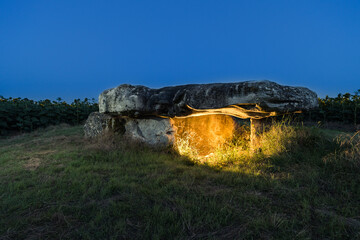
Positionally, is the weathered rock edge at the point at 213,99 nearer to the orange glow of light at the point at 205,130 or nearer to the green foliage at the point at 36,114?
the orange glow of light at the point at 205,130

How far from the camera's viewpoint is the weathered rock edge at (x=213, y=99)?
14.2 ft

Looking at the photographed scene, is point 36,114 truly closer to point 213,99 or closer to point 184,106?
point 184,106

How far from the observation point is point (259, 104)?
14.2ft

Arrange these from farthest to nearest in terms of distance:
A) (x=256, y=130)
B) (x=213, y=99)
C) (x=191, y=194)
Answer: (x=256, y=130), (x=213, y=99), (x=191, y=194)

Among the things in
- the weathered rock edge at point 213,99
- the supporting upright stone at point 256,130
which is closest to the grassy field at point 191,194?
the supporting upright stone at point 256,130

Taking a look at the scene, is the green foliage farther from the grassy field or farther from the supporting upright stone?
the supporting upright stone

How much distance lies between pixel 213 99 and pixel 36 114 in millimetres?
9823

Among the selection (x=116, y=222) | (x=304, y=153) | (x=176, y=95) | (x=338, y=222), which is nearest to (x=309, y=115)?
(x=304, y=153)

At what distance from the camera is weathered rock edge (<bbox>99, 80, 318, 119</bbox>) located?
4.32 meters

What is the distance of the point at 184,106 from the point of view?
16.5 feet

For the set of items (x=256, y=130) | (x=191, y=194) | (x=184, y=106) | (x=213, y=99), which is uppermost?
(x=213, y=99)

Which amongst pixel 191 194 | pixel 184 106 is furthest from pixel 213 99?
pixel 191 194

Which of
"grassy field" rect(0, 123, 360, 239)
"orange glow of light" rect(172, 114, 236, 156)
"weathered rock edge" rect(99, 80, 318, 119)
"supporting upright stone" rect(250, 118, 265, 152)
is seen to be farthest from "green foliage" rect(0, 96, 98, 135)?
"supporting upright stone" rect(250, 118, 265, 152)

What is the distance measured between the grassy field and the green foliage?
605cm
